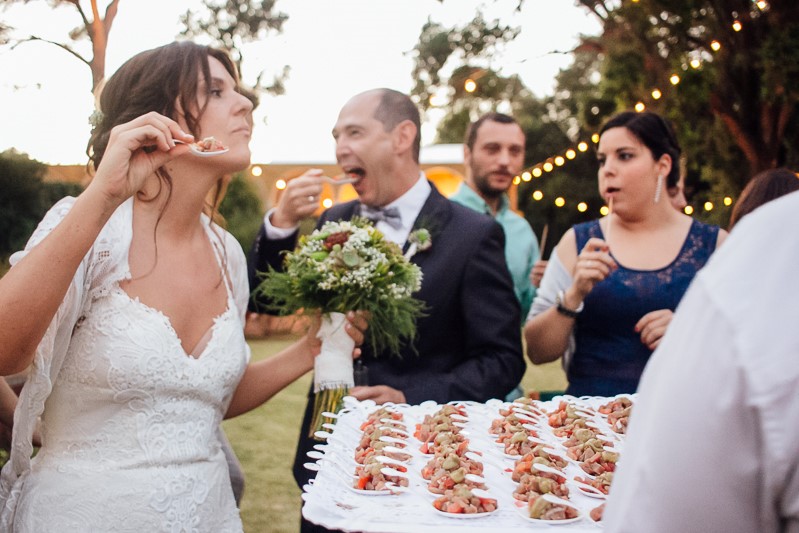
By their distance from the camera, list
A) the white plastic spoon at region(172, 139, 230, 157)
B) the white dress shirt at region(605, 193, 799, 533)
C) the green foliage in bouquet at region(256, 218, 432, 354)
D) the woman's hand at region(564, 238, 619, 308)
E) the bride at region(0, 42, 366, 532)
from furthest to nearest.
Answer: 1. the woman's hand at region(564, 238, 619, 308)
2. the green foliage in bouquet at region(256, 218, 432, 354)
3. the white plastic spoon at region(172, 139, 230, 157)
4. the bride at region(0, 42, 366, 532)
5. the white dress shirt at region(605, 193, 799, 533)

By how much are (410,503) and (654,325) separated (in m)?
1.56

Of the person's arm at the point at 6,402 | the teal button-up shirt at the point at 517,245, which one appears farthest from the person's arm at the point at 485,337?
the teal button-up shirt at the point at 517,245

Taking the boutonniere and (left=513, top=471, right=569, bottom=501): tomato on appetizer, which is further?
the boutonniere

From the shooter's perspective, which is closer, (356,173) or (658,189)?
(658,189)

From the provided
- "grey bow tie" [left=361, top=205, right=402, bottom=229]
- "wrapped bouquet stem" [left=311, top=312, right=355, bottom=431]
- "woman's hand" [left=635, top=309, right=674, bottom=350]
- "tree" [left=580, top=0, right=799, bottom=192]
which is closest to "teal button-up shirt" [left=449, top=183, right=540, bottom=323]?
"grey bow tie" [left=361, top=205, right=402, bottom=229]

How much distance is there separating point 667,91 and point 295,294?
40.4ft

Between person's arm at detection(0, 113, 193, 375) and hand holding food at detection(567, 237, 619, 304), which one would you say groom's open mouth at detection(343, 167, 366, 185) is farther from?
person's arm at detection(0, 113, 193, 375)

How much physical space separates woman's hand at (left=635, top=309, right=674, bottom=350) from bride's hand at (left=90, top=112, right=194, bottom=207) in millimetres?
1836

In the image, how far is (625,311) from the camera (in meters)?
3.25

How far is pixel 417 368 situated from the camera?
3.21 meters

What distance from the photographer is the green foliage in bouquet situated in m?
2.76

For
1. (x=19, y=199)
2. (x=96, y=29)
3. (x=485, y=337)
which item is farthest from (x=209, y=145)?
(x=96, y=29)

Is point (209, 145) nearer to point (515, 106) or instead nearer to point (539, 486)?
point (539, 486)

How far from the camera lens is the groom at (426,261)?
314 centimetres
